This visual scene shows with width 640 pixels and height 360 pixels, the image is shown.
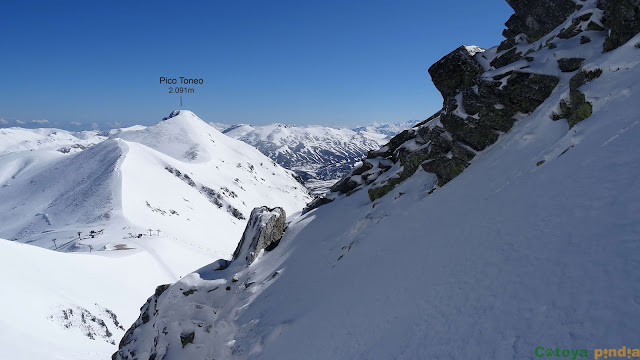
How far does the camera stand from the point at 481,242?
1505cm

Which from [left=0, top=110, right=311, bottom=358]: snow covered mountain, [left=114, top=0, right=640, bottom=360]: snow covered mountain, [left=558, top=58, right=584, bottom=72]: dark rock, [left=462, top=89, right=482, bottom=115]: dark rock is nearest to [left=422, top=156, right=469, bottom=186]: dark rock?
[left=114, top=0, right=640, bottom=360]: snow covered mountain

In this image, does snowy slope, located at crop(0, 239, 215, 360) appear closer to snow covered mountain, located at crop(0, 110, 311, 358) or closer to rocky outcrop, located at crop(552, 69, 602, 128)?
snow covered mountain, located at crop(0, 110, 311, 358)

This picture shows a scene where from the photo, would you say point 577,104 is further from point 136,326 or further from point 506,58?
point 136,326

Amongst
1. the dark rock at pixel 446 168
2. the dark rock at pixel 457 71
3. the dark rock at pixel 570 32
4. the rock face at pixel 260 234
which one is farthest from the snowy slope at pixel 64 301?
the dark rock at pixel 570 32

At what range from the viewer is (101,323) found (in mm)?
44844

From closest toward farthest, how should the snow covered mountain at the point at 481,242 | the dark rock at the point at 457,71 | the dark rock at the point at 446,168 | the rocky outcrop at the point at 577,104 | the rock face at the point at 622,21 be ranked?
the snow covered mountain at the point at 481,242, the rocky outcrop at the point at 577,104, the rock face at the point at 622,21, the dark rock at the point at 446,168, the dark rock at the point at 457,71

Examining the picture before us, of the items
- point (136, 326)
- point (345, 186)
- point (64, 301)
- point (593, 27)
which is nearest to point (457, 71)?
point (593, 27)

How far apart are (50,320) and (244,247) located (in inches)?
1058

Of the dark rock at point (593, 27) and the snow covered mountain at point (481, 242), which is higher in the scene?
the dark rock at point (593, 27)

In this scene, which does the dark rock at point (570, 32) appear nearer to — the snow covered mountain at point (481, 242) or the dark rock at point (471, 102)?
the snow covered mountain at point (481, 242)

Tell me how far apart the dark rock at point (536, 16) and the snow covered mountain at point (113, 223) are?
6509 cm

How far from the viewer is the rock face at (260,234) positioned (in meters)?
35.6

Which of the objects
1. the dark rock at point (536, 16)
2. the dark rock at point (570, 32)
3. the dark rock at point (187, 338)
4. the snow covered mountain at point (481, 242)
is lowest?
the dark rock at point (187, 338)

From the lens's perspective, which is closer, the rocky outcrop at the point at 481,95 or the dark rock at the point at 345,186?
the rocky outcrop at the point at 481,95
